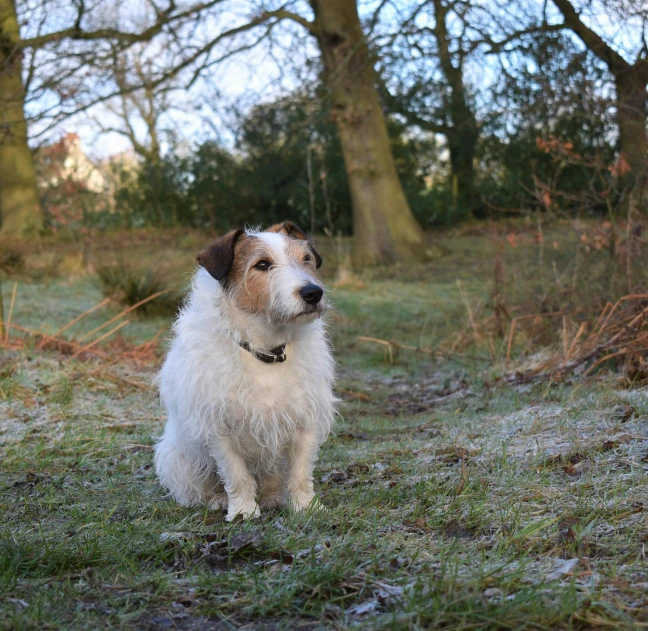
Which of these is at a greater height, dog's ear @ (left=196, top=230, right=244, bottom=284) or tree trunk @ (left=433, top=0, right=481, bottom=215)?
tree trunk @ (left=433, top=0, right=481, bottom=215)

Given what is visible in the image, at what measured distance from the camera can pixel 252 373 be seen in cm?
434

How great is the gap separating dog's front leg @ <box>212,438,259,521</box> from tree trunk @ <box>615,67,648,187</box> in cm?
642

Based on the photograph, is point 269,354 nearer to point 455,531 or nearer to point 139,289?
point 455,531

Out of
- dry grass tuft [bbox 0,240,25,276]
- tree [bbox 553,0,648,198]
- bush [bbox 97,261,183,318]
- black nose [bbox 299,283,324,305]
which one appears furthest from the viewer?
dry grass tuft [bbox 0,240,25,276]

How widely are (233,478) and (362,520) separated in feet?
2.80

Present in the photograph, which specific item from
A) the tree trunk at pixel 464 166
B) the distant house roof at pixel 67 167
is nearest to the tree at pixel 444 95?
the tree trunk at pixel 464 166

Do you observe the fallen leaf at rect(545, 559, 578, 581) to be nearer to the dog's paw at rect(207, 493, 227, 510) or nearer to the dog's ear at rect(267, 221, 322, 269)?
the dog's paw at rect(207, 493, 227, 510)

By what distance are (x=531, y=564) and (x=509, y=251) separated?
13297 mm

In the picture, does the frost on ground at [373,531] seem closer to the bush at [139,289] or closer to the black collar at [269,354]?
the black collar at [269,354]

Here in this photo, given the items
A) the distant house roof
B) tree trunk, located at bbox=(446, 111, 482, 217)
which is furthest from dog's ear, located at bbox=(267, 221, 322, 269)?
tree trunk, located at bbox=(446, 111, 482, 217)

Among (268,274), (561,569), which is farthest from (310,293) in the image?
(561,569)

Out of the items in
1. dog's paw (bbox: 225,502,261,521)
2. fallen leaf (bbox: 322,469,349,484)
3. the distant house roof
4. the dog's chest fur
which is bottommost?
fallen leaf (bbox: 322,469,349,484)

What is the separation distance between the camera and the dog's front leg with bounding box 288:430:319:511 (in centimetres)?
445

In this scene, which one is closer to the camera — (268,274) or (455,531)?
(455,531)
